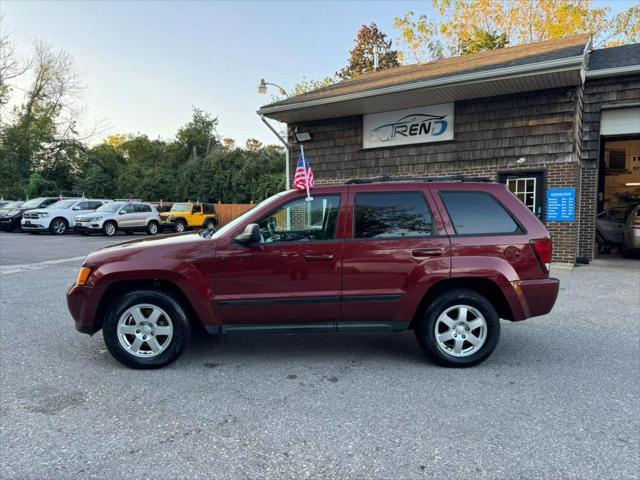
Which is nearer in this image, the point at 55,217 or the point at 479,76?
the point at 479,76

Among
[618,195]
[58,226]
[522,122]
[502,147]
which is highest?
[522,122]

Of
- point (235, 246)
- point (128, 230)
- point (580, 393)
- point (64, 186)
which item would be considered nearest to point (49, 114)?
point (64, 186)

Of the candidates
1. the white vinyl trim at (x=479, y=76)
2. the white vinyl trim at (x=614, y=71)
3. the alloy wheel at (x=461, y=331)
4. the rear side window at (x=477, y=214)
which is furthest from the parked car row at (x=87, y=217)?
the alloy wheel at (x=461, y=331)

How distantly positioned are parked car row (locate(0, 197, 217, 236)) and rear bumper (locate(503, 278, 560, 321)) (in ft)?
60.9

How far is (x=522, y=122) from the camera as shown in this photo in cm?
1001

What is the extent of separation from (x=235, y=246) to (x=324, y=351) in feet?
4.80

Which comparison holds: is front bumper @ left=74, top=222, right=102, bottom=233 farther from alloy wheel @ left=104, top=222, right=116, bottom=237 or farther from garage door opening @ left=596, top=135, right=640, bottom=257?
garage door opening @ left=596, top=135, right=640, bottom=257

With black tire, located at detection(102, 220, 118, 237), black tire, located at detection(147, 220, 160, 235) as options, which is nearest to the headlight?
black tire, located at detection(102, 220, 118, 237)

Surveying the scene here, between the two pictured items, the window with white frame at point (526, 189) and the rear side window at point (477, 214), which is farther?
the window with white frame at point (526, 189)

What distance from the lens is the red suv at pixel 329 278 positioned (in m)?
3.89

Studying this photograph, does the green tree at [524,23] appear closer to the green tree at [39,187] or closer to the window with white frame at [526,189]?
the window with white frame at [526,189]

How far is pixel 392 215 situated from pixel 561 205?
7.45 m

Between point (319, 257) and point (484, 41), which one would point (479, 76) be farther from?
point (484, 41)

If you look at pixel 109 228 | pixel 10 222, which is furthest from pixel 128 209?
pixel 10 222
